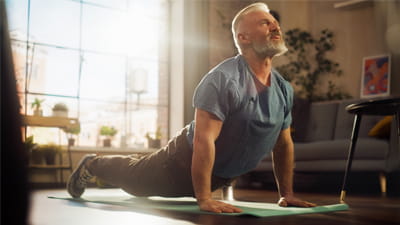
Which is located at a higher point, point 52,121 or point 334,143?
point 52,121

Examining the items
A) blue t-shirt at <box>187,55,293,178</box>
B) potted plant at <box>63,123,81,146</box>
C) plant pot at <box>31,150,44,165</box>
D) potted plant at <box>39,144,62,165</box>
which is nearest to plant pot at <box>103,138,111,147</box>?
potted plant at <box>63,123,81,146</box>

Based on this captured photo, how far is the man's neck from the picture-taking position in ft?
5.26

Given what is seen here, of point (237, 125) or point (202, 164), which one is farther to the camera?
point (237, 125)

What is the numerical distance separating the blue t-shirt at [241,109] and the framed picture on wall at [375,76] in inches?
131

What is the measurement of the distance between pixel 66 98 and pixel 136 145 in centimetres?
89

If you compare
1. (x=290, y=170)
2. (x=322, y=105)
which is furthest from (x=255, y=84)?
(x=322, y=105)

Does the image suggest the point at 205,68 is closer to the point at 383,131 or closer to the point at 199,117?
the point at 383,131

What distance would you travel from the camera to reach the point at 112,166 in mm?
2043

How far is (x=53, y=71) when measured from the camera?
15.1 feet

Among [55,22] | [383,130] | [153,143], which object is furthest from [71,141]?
[383,130]

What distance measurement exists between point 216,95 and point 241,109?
0.39ft

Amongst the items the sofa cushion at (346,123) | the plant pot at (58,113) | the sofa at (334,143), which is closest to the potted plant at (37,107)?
the plant pot at (58,113)

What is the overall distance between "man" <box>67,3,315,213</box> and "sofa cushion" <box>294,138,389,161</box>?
1511mm

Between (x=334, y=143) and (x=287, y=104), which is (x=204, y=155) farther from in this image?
(x=334, y=143)
